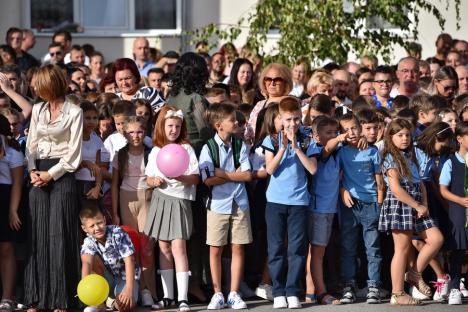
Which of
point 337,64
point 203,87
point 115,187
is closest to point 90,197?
point 115,187

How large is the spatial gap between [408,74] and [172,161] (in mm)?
4497

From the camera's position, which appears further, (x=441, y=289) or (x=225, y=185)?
(x=441, y=289)

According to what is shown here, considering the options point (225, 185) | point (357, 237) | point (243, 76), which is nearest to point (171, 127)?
point (225, 185)

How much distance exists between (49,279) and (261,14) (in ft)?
22.3

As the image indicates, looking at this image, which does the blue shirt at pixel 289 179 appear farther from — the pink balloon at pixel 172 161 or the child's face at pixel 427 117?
the child's face at pixel 427 117

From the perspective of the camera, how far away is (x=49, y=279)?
10719mm

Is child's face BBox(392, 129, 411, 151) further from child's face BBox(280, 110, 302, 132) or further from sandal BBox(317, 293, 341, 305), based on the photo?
sandal BBox(317, 293, 341, 305)

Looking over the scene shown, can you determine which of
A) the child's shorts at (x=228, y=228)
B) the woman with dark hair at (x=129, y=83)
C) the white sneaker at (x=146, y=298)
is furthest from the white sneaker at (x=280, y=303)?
the woman with dark hair at (x=129, y=83)

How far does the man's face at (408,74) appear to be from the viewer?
14211mm

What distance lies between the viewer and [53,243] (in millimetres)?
10688

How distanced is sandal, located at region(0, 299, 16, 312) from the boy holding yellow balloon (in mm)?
682

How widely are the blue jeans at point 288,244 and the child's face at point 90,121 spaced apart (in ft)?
5.65

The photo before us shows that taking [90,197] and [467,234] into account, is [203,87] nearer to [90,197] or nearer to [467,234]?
[90,197]

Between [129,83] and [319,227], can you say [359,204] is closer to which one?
[319,227]
